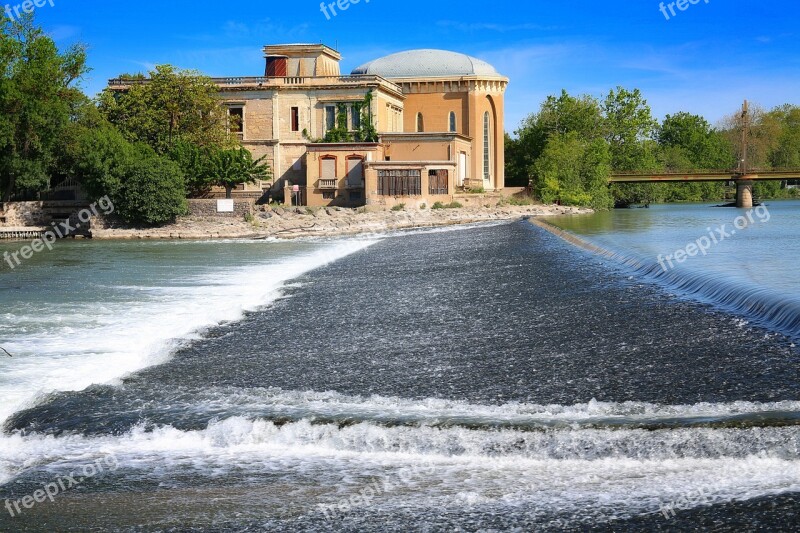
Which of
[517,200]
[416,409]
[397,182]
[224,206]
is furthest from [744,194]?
[416,409]

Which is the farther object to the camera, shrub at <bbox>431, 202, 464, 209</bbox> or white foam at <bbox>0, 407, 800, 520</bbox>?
shrub at <bbox>431, 202, 464, 209</bbox>

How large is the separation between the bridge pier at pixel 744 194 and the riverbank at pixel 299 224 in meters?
33.2

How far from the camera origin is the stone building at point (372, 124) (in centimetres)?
6153

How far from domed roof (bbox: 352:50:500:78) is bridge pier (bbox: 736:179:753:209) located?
25734 millimetres

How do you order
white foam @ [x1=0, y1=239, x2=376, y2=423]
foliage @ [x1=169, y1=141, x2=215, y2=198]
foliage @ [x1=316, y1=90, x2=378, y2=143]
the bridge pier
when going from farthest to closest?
the bridge pier
foliage @ [x1=316, y1=90, x2=378, y2=143]
foliage @ [x1=169, y1=141, x2=215, y2=198]
white foam @ [x1=0, y1=239, x2=376, y2=423]

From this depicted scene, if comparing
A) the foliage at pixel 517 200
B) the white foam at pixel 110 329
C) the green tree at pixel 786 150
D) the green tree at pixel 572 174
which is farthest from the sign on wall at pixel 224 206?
the green tree at pixel 786 150

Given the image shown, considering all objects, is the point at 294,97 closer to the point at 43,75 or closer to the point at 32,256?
the point at 43,75

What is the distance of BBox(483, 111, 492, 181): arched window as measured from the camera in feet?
244

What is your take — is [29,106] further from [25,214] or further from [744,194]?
[744,194]

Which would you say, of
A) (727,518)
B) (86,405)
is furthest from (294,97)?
(727,518)

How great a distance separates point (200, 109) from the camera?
5828cm

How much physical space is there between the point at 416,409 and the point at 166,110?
50.4 metres

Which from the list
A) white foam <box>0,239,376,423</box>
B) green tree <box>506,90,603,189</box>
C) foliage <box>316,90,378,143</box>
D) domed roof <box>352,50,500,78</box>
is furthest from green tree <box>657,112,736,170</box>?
white foam <box>0,239,376,423</box>

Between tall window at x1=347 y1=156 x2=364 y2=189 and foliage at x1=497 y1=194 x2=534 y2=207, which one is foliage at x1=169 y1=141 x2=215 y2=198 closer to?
tall window at x1=347 y1=156 x2=364 y2=189
